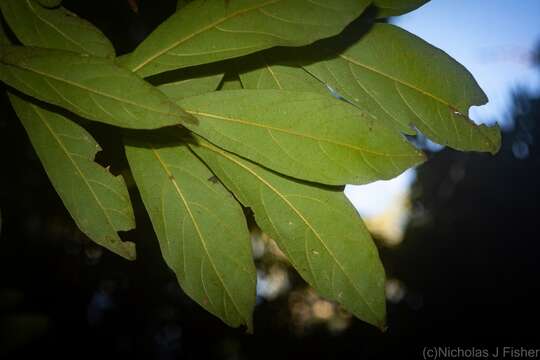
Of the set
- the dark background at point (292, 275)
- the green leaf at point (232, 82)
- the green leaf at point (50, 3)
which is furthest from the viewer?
the dark background at point (292, 275)

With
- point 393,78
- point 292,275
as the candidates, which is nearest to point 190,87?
point 393,78

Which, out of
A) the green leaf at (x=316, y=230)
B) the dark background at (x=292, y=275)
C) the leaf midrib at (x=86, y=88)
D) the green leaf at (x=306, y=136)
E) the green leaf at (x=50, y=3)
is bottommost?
the dark background at (x=292, y=275)

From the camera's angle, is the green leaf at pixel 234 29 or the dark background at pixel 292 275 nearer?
the green leaf at pixel 234 29

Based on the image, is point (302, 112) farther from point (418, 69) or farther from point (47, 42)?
point (47, 42)

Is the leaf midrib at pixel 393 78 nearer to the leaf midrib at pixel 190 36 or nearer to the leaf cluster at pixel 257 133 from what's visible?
the leaf cluster at pixel 257 133

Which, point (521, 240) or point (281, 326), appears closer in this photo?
point (281, 326)

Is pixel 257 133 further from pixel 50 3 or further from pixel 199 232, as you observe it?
pixel 50 3

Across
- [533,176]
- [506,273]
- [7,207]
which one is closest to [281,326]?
[506,273]

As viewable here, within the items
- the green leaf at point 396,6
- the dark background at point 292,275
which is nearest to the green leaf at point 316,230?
the green leaf at point 396,6
